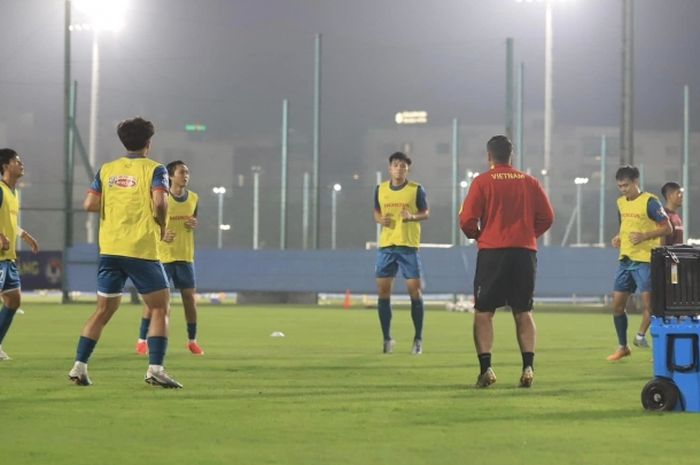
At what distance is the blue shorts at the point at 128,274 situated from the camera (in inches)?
412

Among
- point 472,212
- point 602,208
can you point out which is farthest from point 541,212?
point 602,208

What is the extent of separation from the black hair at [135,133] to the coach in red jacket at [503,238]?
2520 millimetres

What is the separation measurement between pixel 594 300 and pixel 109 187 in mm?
29521

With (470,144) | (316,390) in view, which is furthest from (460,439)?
(470,144)

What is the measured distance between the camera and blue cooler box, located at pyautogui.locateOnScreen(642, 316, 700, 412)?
8672 mm

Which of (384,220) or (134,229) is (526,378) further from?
(384,220)

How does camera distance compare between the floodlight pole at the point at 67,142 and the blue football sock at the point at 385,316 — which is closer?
the blue football sock at the point at 385,316

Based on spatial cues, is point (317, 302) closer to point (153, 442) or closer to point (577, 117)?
point (577, 117)

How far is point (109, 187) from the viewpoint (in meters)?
10.4

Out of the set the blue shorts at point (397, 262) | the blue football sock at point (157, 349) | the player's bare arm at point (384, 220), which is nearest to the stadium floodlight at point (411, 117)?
the player's bare arm at point (384, 220)

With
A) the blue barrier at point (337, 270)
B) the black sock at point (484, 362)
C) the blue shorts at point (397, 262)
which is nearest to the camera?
the black sock at point (484, 362)

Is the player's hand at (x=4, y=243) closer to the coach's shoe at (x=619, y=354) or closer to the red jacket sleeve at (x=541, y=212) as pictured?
the red jacket sleeve at (x=541, y=212)

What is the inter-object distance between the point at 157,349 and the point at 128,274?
62 cm

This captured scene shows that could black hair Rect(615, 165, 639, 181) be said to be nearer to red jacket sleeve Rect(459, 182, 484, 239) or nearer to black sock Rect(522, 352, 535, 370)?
red jacket sleeve Rect(459, 182, 484, 239)
